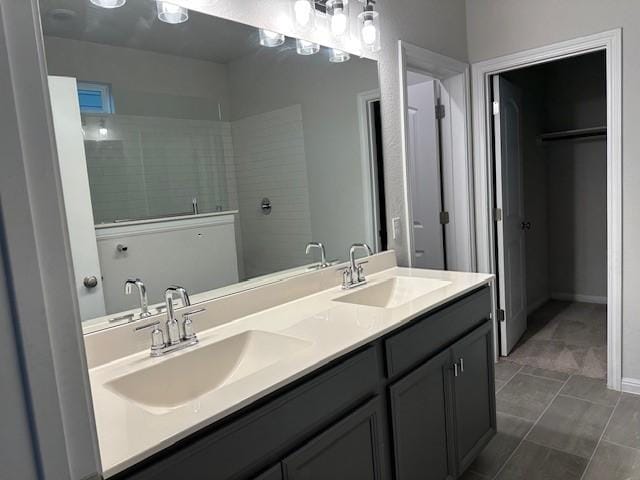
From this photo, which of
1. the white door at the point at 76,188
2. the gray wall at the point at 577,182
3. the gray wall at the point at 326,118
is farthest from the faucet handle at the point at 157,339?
the gray wall at the point at 577,182

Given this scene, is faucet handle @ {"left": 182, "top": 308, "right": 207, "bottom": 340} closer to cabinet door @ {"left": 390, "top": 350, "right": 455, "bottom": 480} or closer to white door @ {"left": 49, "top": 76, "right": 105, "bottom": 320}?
white door @ {"left": 49, "top": 76, "right": 105, "bottom": 320}

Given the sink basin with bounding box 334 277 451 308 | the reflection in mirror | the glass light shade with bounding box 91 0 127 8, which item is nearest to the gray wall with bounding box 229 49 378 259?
the reflection in mirror

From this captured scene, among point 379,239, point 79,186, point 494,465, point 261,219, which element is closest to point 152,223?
point 79,186

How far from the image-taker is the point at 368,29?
2.19 meters

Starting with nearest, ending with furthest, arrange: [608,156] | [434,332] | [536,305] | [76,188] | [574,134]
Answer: [76,188] < [434,332] < [608,156] < [574,134] < [536,305]

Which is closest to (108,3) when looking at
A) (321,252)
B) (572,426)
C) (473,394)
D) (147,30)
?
(147,30)

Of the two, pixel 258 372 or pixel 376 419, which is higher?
pixel 258 372

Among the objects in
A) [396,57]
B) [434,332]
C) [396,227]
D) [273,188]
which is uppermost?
[396,57]

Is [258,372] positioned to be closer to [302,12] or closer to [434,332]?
[434,332]

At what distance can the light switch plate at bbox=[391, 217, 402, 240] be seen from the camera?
99.1 inches

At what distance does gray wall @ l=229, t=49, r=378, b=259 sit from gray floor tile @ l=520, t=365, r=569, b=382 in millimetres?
1597

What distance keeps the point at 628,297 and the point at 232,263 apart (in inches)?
91.4

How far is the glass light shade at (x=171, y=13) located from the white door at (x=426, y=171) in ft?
6.26

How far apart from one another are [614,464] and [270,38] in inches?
93.9
